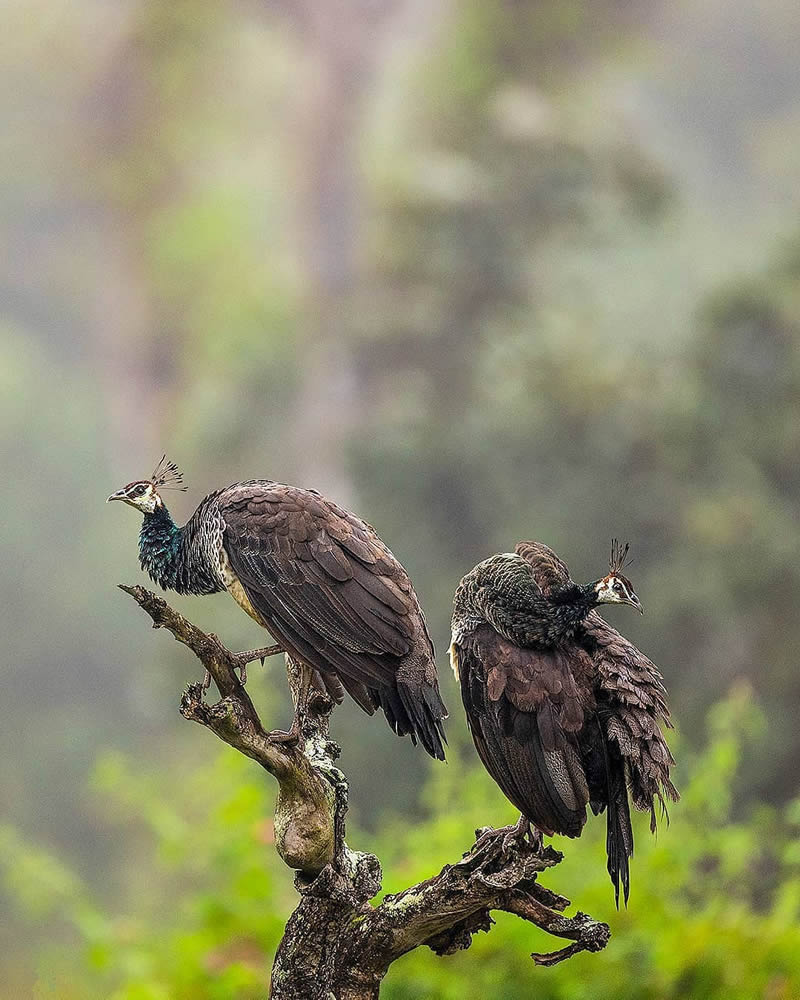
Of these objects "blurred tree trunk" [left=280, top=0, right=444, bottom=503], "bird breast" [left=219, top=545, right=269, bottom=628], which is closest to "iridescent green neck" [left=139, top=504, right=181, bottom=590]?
"bird breast" [left=219, top=545, right=269, bottom=628]

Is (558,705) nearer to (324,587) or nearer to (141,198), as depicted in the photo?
(324,587)

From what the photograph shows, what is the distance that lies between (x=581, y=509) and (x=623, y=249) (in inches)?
64.7

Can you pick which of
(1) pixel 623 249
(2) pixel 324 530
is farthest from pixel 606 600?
(1) pixel 623 249

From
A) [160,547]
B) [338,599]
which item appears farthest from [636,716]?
[160,547]

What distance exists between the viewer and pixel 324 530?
2.39 metres

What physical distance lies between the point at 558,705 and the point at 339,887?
57cm

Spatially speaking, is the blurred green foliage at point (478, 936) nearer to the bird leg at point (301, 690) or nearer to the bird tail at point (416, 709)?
the bird leg at point (301, 690)

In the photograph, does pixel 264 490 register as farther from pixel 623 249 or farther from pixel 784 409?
pixel 623 249

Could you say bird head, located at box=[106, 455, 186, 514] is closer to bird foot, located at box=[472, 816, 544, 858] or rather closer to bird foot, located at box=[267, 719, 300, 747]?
bird foot, located at box=[267, 719, 300, 747]

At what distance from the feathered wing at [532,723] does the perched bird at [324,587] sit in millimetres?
98

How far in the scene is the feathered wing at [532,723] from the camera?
2.25 m

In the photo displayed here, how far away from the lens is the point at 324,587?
7.66 ft

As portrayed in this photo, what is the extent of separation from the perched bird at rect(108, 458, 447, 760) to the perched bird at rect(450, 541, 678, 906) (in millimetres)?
109

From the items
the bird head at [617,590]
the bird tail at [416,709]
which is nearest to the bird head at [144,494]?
the bird tail at [416,709]
